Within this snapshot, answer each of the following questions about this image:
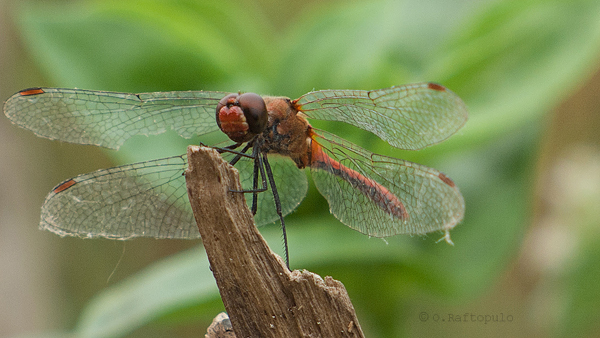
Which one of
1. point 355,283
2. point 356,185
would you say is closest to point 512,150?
point 355,283

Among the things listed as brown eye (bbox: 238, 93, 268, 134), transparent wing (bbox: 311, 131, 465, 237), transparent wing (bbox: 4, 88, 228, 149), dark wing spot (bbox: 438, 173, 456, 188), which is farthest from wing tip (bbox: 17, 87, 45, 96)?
dark wing spot (bbox: 438, 173, 456, 188)

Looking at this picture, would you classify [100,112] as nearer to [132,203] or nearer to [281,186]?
[132,203]

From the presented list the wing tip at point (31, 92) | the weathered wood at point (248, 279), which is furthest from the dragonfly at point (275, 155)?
the weathered wood at point (248, 279)

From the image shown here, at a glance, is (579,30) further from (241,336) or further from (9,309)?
(9,309)

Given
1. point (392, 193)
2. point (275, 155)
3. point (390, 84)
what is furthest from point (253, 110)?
point (390, 84)

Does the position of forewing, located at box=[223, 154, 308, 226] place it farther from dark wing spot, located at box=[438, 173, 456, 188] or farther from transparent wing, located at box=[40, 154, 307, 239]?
dark wing spot, located at box=[438, 173, 456, 188]
